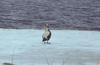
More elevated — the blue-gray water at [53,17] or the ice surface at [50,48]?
the blue-gray water at [53,17]

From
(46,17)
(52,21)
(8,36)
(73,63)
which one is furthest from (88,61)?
(46,17)

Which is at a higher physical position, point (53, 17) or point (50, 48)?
point (53, 17)

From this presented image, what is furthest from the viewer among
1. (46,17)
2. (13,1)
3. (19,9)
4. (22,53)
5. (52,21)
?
(13,1)

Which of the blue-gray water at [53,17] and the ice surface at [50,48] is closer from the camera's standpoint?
the ice surface at [50,48]

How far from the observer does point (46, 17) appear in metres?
21.7

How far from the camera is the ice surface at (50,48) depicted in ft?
31.2

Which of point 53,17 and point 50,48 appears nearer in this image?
point 50,48

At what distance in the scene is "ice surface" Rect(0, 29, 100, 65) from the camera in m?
9.52

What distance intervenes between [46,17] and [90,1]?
11.1m

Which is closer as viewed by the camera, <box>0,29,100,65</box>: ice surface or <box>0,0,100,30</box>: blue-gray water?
<box>0,29,100,65</box>: ice surface

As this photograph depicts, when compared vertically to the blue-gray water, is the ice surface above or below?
below

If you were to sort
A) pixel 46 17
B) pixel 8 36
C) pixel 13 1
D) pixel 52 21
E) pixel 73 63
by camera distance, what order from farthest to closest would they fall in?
pixel 13 1
pixel 46 17
pixel 52 21
pixel 8 36
pixel 73 63

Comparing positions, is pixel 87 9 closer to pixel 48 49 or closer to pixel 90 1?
pixel 90 1

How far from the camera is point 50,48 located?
1102 centimetres
